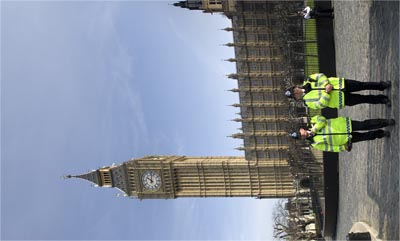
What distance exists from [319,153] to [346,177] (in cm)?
3396

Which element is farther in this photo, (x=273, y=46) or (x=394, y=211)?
(x=273, y=46)

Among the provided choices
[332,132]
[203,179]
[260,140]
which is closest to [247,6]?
[260,140]

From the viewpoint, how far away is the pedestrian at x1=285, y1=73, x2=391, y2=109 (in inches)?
585

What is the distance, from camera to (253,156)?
63.7 metres

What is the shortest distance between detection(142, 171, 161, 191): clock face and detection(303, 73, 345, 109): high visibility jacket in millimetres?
49809

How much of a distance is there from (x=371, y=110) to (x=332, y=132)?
3531 millimetres

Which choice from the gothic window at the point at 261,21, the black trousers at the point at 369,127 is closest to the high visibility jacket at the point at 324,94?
the black trousers at the point at 369,127

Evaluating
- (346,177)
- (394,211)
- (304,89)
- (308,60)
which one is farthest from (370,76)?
(308,60)

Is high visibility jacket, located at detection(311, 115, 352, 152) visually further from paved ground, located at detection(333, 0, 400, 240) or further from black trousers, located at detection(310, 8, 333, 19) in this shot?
black trousers, located at detection(310, 8, 333, 19)

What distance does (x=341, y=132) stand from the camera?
49.1 ft

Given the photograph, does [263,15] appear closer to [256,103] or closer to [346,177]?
[256,103]

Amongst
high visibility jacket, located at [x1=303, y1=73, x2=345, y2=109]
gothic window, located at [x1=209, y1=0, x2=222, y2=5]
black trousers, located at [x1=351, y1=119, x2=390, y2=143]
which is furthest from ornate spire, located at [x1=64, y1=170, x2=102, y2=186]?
black trousers, located at [x1=351, y1=119, x2=390, y2=143]

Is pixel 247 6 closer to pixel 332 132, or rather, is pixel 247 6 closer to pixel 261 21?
pixel 261 21

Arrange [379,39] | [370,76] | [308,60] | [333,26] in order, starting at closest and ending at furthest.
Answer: [379,39] → [370,76] → [333,26] → [308,60]
